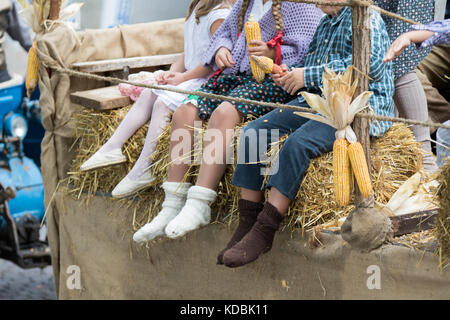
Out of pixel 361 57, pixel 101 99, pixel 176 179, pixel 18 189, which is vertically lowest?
pixel 18 189

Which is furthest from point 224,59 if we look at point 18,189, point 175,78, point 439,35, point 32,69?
point 18,189

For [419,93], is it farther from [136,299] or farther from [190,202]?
[136,299]

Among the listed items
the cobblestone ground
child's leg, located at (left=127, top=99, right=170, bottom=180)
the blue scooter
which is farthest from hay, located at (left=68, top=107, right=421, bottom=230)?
the cobblestone ground

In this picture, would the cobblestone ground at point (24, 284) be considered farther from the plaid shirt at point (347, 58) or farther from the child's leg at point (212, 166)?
the plaid shirt at point (347, 58)

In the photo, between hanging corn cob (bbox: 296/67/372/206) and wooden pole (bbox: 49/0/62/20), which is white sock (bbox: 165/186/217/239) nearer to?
hanging corn cob (bbox: 296/67/372/206)

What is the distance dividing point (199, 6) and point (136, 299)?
1464mm

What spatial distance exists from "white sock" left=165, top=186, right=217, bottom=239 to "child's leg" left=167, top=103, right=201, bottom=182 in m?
0.17

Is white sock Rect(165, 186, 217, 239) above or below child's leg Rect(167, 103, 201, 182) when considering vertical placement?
A: below

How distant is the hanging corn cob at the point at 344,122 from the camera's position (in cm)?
197

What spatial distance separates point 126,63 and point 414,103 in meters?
1.56

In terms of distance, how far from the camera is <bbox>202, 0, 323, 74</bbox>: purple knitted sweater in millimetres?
2656

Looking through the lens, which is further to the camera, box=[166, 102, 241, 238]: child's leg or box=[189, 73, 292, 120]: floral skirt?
box=[189, 73, 292, 120]: floral skirt

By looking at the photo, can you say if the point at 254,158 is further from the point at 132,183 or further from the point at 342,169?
the point at 132,183

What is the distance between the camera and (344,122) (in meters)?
2.01
